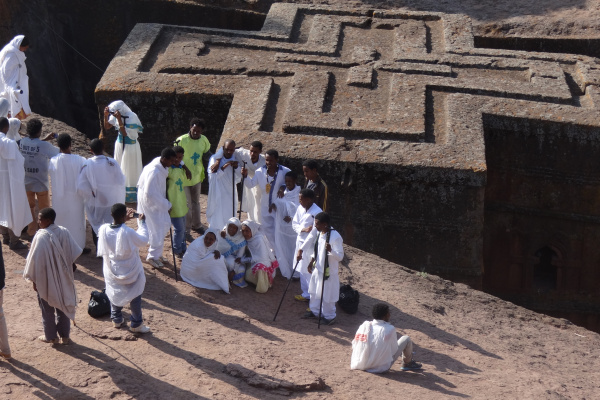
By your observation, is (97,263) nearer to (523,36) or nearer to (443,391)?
(443,391)

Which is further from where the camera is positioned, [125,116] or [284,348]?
[125,116]

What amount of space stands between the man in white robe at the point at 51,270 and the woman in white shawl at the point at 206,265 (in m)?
1.66

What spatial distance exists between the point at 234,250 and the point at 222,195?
3.37ft

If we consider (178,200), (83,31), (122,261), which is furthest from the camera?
(83,31)

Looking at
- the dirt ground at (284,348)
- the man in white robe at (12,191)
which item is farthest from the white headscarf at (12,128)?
the dirt ground at (284,348)

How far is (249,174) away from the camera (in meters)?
9.23

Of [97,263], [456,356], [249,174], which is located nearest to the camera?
[456,356]

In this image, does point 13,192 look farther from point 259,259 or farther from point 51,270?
point 259,259

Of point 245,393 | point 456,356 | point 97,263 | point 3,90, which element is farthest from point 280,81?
point 245,393

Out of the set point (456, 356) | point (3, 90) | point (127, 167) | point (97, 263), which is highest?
point (3, 90)

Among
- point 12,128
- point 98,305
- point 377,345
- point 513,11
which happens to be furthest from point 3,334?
point 513,11

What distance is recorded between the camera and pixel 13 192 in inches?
327

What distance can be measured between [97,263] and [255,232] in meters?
1.56

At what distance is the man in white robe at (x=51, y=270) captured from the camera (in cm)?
649
